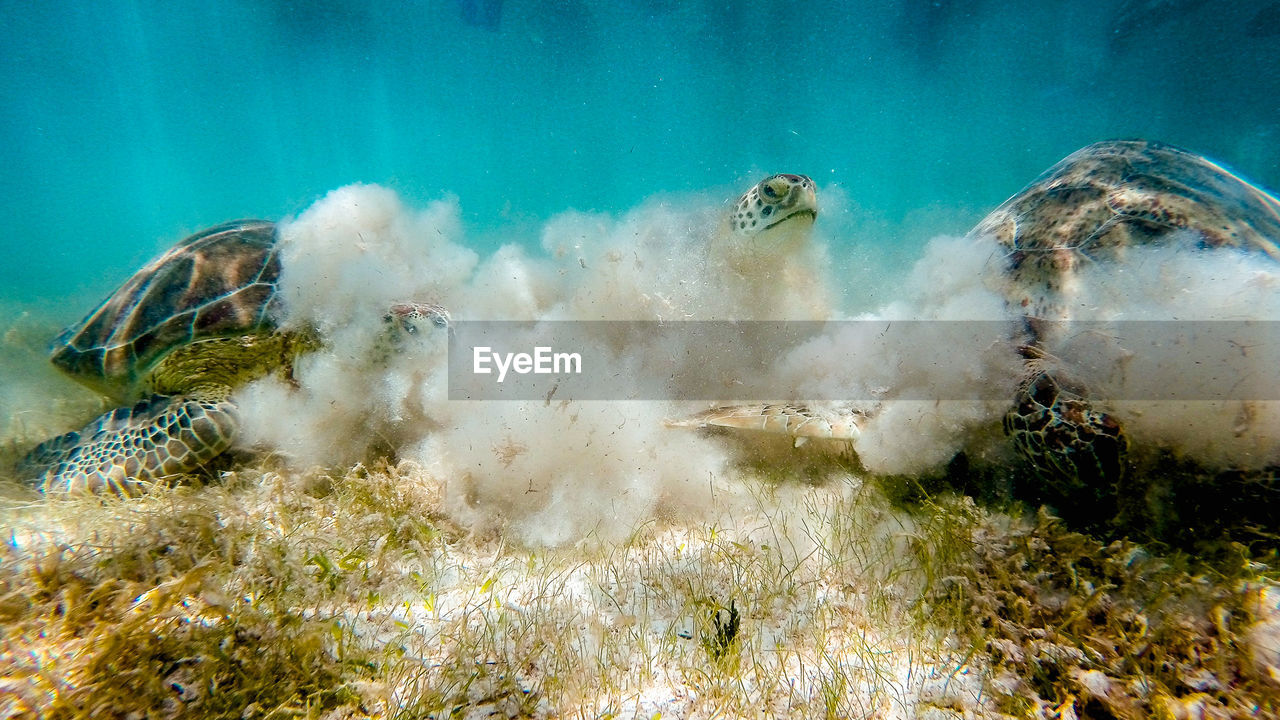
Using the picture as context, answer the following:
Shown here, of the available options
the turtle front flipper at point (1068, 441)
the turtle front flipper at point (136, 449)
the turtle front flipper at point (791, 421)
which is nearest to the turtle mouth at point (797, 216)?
the turtle front flipper at point (791, 421)

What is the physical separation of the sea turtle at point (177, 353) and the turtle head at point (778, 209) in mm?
3107

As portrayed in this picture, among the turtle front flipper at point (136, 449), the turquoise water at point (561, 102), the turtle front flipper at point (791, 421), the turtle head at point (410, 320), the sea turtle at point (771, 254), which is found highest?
the turquoise water at point (561, 102)

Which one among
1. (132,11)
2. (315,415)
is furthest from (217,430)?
(132,11)

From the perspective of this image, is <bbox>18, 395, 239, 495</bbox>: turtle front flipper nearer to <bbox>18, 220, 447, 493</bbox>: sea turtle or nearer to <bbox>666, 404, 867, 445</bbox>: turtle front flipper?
<bbox>18, 220, 447, 493</bbox>: sea turtle

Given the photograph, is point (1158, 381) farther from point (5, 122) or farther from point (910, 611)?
point (5, 122)

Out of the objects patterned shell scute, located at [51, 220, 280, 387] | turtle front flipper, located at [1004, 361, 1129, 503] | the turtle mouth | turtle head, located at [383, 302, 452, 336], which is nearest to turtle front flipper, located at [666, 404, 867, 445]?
turtle front flipper, located at [1004, 361, 1129, 503]

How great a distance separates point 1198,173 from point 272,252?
28.9ft

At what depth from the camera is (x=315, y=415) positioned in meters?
3.64

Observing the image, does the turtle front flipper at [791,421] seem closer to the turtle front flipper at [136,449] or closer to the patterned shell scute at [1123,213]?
the patterned shell scute at [1123,213]

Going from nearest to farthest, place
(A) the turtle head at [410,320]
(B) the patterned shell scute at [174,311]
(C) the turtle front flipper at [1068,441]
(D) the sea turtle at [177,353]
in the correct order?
(C) the turtle front flipper at [1068,441]
(D) the sea turtle at [177,353]
(A) the turtle head at [410,320]
(B) the patterned shell scute at [174,311]

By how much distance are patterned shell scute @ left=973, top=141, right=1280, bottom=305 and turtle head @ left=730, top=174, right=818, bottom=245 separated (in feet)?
5.57

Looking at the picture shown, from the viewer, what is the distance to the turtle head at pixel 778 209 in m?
4.44

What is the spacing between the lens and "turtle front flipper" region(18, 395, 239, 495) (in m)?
3.36

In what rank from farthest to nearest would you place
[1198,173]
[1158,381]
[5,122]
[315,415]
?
[5,122] < [1198,173] < [315,415] < [1158,381]
